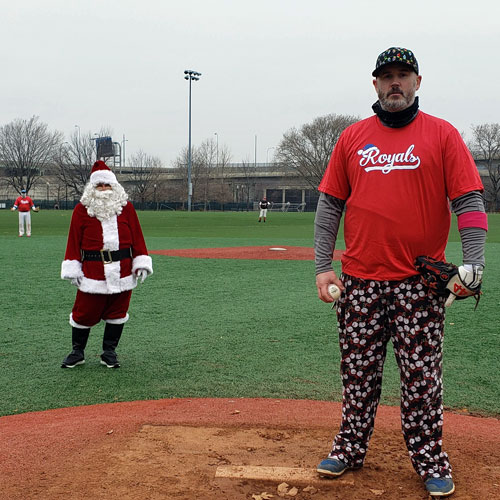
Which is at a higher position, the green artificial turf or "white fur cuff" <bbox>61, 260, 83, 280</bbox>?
"white fur cuff" <bbox>61, 260, 83, 280</bbox>

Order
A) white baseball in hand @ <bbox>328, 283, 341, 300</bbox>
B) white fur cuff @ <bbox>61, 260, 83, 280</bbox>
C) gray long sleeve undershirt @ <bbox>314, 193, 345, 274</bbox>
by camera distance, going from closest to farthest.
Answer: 1. white baseball in hand @ <bbox>328, 283, 341, 300</bbox>
2. gray long sleeve undershirt @ <bbox>314, 193, 345, 274</bbox>
3. white fur cuff @ <bbox>61, 260, 83, 280</bbox>

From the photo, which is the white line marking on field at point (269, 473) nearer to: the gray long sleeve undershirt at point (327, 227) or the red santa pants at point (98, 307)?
the gray long sleeve undershirt at point (327, 227)

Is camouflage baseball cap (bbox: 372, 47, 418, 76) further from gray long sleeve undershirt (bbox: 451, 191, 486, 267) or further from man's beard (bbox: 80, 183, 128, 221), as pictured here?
man's beard (bbox: 80, 183, 128, 221)

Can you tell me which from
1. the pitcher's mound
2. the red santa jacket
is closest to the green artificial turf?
the pitcher's mound

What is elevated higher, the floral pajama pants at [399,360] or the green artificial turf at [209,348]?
the floral pajama pants at [399,360]

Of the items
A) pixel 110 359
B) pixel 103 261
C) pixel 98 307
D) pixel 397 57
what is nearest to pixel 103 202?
pixel 103 261

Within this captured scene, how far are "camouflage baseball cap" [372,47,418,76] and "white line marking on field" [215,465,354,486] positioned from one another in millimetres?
2019

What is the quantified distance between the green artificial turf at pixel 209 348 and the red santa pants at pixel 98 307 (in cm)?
46

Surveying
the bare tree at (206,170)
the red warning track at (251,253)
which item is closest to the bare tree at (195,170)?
the bare tree at (206,170)

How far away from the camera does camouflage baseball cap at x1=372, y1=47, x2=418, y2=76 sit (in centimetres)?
297

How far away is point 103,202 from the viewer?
5.64m

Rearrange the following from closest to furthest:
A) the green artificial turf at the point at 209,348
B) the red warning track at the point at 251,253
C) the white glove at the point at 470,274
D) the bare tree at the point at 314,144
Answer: the white glove at the point at 470,274 < the green artificial turf at the point at 209,348 < the red warning track at the point at 251,253 < the bare tree at the point at 314,144

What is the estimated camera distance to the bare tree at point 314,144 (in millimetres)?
76250

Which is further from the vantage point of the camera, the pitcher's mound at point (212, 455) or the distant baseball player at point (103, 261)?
the distant baseball player at point (103, 261)
